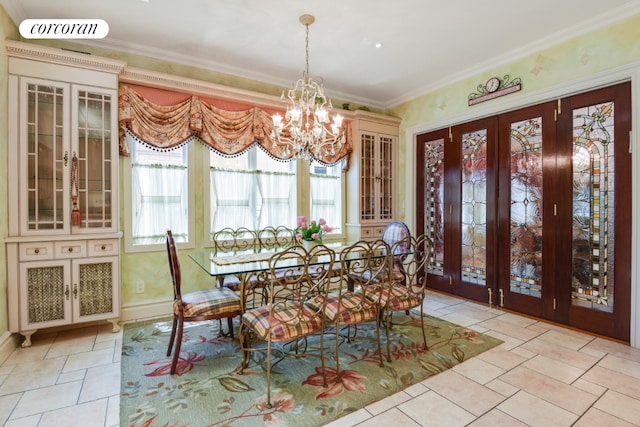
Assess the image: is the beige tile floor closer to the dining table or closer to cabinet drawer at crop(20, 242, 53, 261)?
cabinet drawer at crop(20, 242, 53, 261)

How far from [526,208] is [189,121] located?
12.9 ft

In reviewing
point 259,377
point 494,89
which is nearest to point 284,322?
point 259,377

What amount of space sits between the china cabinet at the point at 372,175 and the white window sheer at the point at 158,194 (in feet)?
7.69

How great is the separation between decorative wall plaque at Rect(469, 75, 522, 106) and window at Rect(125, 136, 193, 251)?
11.8 feet

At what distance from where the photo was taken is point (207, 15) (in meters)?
2.78

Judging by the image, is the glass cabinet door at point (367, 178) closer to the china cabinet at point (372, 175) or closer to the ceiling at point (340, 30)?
the china cabinet at point (372, 175)

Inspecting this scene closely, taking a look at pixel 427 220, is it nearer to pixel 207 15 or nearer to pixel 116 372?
pixel 207 15

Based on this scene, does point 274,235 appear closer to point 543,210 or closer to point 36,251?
point 36,251

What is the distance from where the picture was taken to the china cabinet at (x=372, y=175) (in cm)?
461

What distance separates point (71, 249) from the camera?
9.27 feet

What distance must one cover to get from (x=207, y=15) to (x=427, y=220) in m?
3.74

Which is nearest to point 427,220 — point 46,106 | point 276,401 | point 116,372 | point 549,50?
point 549,50

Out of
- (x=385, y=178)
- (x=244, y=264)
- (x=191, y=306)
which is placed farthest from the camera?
(x=385, y=178)

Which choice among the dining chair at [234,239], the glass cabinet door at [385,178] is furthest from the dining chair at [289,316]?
the glass cabinet door at [385,178]
